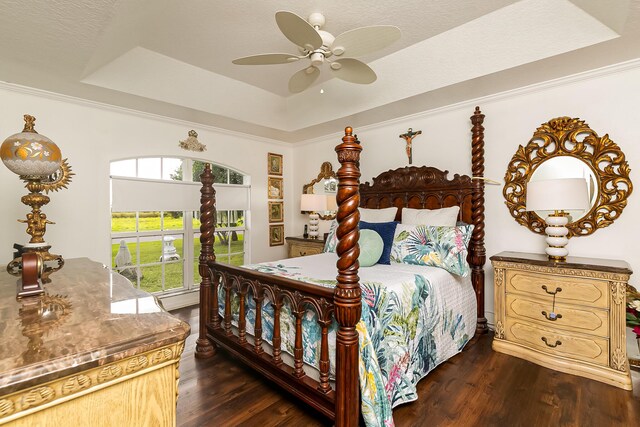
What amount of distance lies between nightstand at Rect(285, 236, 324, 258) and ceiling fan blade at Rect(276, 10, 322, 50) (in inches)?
106

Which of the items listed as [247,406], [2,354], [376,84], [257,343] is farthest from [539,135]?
[2,354]

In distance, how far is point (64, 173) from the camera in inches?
110

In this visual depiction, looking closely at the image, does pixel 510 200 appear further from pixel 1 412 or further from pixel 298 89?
pixel 1 412

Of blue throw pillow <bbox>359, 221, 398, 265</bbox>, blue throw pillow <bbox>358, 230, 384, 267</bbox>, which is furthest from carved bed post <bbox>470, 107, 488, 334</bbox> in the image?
blue throw pillow <bbox>358, 230, 384, 267</bbox>

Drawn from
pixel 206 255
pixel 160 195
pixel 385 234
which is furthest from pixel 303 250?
pixel 160 195

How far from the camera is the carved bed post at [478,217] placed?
2.98 m

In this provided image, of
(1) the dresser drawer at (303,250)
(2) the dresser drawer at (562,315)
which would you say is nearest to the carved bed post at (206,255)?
(1) the dresser drawer at (303,250)

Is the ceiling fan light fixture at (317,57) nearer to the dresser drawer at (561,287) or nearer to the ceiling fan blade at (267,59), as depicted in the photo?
the ceiling fan blade at (267,59)

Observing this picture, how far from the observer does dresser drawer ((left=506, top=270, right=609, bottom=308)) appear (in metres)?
2.22

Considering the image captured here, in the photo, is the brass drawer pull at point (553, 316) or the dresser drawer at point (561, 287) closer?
the dresser drawer at point (561, 287)

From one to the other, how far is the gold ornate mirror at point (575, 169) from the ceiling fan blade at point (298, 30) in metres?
2.29

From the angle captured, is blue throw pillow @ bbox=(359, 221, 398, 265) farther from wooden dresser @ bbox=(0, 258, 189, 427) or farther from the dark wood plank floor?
wooden dresser @ bbox=(0, 258, 189, 427)

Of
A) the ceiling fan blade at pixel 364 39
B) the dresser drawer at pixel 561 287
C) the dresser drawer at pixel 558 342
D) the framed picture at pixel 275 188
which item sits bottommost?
the dresser drawer at pixel 558 342

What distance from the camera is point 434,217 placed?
120 inches
